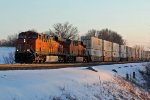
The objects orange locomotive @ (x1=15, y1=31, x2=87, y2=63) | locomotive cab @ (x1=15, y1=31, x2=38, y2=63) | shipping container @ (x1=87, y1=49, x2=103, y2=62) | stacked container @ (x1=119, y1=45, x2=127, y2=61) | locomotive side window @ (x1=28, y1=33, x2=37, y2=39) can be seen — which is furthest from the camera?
stacked container @ (x1=119, y1=45, x2=127, y2=61)

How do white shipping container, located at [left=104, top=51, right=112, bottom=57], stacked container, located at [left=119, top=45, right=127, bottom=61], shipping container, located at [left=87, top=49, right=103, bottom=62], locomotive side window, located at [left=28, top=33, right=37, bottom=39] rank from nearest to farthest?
1. locomotive side window, located at [left=28, top=33, right=37, bottom=39]
2. shipping container, located at [left=87, top=49, right=103, bottom=62]
3. white shipping container, located at [left=104, top=51, right=112, bottom=57]
4. stacked container, located at [left=119, top=45, right=127, bottom=61]

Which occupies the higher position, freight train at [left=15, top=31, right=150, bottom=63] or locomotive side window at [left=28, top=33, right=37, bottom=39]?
locomotive side window at [left=28, top=33, right=37, bottom=39]

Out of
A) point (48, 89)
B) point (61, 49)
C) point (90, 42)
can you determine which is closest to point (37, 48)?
point (61, 49)

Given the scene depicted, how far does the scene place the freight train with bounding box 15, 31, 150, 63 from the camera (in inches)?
1242

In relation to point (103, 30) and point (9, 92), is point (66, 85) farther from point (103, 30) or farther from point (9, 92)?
point (103, 30)

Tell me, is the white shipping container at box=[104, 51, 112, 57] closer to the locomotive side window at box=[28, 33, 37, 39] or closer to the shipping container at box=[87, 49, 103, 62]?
the shipping container at box=[87, 49, 103, 62]

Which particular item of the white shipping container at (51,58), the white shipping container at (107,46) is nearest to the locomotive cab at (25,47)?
the white shipping container at (51,58)

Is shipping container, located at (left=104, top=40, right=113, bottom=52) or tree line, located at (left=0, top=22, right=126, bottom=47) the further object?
tree line, located at (left=0, top=22, right=126, bottom=47)

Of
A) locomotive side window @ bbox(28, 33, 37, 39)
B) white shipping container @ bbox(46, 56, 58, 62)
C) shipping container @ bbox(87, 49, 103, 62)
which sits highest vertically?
locomotive side window @ bbox(28, 33, 37, 39)

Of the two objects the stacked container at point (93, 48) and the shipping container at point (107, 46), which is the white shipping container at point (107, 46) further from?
the stacked container at point (93, 48)

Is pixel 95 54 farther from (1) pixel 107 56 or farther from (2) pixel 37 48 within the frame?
(2) pixel 37 48

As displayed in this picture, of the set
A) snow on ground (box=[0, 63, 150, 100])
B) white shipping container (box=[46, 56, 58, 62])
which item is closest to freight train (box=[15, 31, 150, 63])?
white shipping container (box=[46, 56, 58, 62])


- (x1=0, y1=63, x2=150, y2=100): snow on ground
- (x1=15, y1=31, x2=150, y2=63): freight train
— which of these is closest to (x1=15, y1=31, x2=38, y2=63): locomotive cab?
(x1=15, y1=31, x2=150, y2=63): freight train

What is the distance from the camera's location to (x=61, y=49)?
4097 cm
